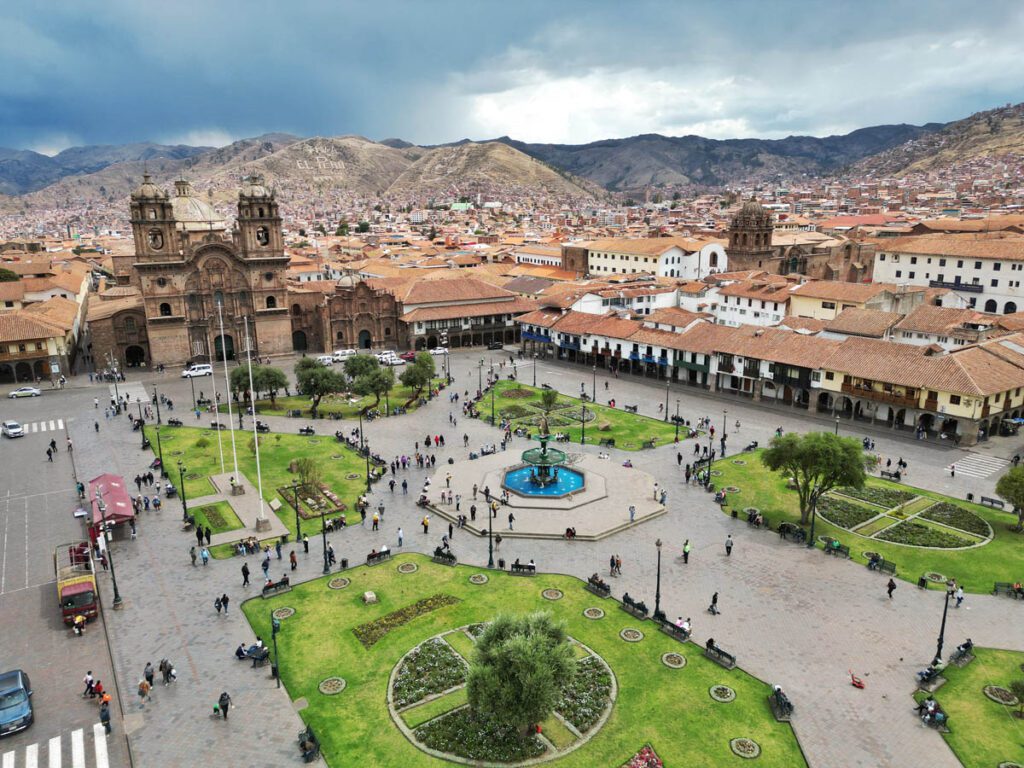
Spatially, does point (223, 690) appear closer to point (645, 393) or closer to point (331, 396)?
point (331, 396)

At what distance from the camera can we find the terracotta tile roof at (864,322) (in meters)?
54.8

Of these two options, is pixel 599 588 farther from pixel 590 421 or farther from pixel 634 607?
pixel 590 421

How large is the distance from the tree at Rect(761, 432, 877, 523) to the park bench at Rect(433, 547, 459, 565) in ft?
50.0

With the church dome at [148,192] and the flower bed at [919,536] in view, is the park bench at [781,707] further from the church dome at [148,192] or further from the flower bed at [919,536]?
the church dome at [148,192]

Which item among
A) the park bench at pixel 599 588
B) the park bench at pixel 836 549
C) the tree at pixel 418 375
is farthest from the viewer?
the tree at pixel 418 375

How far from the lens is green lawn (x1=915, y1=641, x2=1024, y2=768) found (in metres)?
19.1

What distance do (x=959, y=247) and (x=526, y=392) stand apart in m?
50.9

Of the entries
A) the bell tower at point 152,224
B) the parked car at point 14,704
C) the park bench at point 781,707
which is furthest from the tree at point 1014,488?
the bell tower at point 152,224

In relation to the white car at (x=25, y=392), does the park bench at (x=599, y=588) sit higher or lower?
lower

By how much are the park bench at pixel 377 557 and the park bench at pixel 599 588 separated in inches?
346

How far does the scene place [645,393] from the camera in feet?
189

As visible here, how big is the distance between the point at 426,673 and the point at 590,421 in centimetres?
2970

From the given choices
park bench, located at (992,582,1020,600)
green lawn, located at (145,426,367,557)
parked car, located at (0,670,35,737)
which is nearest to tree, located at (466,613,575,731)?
parked car, located at (0,670,35,737)

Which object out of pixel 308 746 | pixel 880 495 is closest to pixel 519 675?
pixel 308 746
